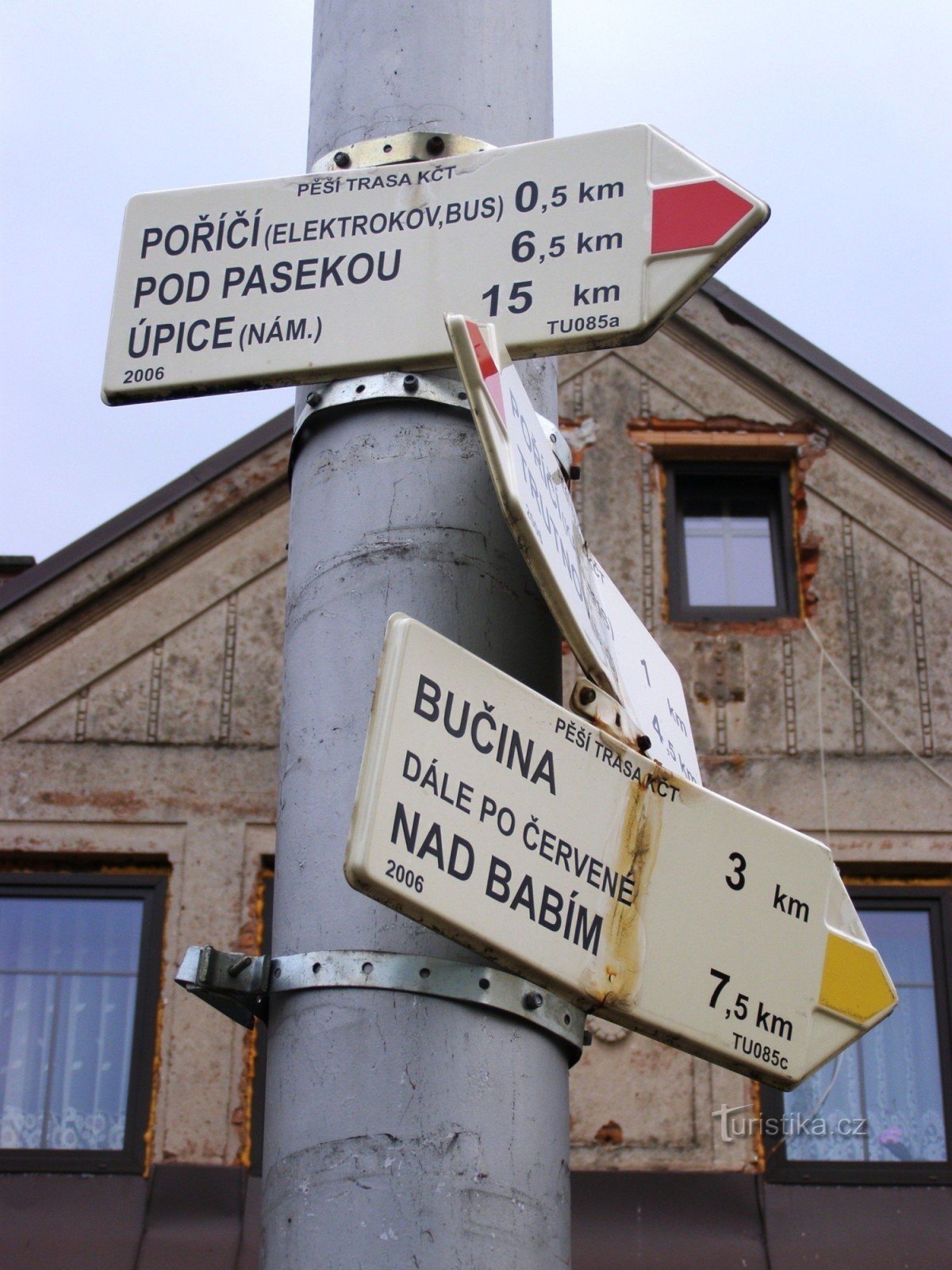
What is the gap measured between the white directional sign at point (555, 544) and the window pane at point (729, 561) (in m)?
6.58

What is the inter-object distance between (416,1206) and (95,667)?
7.18m

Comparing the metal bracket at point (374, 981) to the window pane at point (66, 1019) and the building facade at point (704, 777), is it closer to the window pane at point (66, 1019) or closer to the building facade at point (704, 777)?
the building facade at point (704, 777)

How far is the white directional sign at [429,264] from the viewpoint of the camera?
237cm

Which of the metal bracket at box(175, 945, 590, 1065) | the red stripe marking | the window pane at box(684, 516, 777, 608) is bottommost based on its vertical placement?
the metal bracket at box(175, 945, 590, 1065)

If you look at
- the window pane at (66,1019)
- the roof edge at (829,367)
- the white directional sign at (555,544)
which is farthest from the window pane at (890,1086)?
the white directional sign at (555,544)

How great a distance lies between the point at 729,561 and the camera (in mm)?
9266

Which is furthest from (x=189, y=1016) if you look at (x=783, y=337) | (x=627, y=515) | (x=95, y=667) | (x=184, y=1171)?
(x=783, y=337)

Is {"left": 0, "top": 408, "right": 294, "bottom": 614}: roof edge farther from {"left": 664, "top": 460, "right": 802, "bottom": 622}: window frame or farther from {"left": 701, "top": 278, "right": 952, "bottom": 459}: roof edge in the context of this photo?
{"left": 701, "top": 278, "right": 952, "bottom": 459}: roof edge

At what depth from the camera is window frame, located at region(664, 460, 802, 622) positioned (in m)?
8.99

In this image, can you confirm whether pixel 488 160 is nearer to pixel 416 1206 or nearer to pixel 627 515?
pixel 416 1206

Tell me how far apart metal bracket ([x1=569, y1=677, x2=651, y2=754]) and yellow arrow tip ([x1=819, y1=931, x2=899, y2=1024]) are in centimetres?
40

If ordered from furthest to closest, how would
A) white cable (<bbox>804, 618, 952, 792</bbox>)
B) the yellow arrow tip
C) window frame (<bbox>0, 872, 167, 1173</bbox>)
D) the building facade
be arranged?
1. white cable (<bbox>804, 618, 952, 792</bbox>)
2. window frame (<bbox>0, 872, 167, 1173</bbox>)
3. the building facade
4. the yellow arrow tip

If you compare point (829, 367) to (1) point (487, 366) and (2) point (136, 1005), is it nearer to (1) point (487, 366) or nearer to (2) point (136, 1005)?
(2) point (136, 1005)

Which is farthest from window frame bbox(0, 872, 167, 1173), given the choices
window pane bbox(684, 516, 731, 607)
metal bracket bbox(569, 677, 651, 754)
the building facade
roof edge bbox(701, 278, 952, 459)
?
metal bracket bbox(569, 677, 651, 754)
